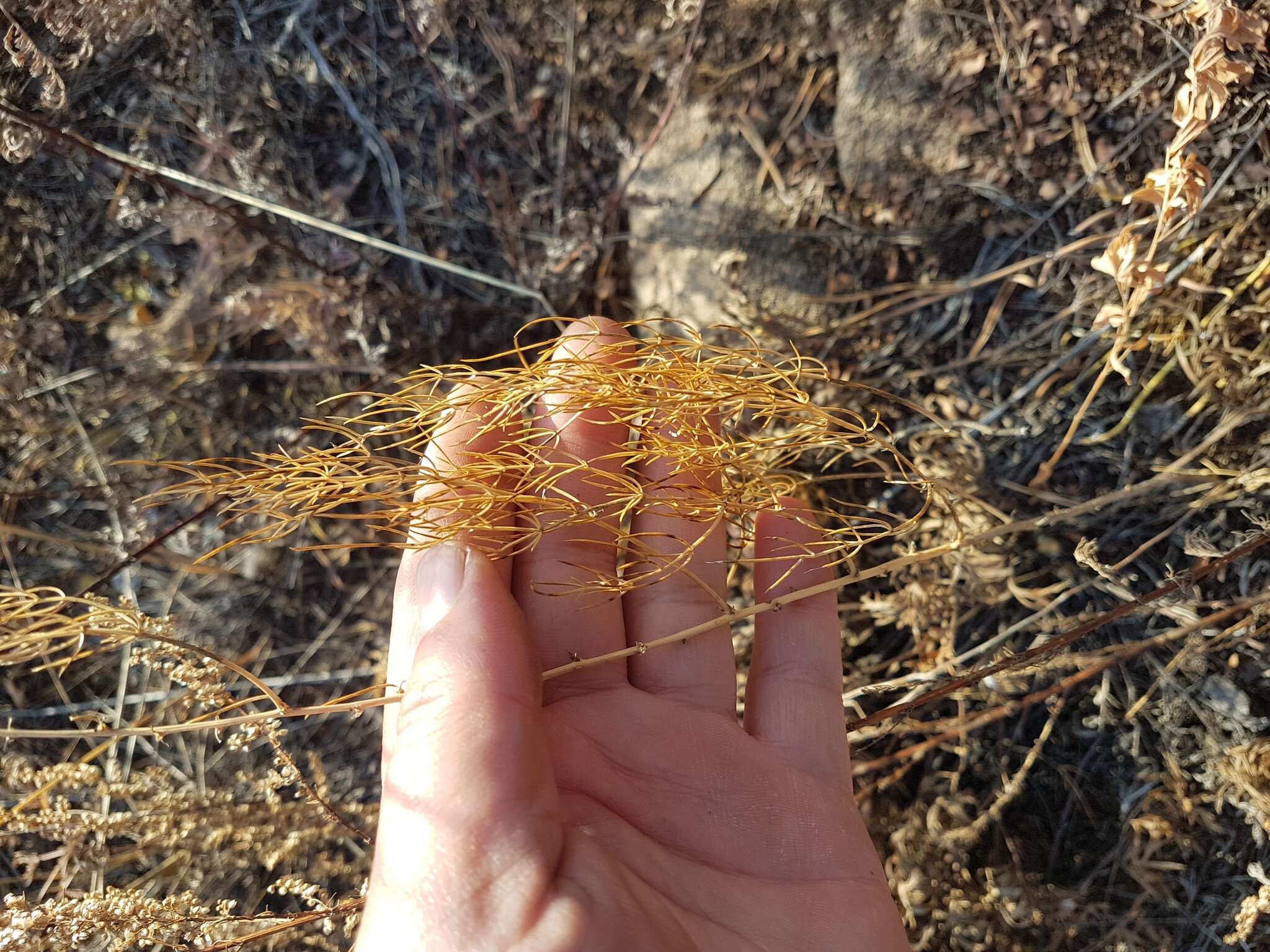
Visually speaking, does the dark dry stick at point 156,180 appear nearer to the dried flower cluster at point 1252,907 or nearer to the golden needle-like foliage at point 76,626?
the golden needle-like foliage at point 76,626

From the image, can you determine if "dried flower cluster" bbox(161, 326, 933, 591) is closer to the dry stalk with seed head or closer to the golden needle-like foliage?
the golden needle-like foliage

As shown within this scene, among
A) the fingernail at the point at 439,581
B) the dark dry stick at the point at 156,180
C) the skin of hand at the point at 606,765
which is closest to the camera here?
the skin of hand at the point at 606,765

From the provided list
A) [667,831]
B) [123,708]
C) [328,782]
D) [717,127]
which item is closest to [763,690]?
[667,831]

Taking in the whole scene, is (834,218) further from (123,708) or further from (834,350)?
(123,708)

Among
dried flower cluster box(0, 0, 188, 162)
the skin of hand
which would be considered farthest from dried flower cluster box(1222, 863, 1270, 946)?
dried flower cluster box(0, 0, 188, 162)

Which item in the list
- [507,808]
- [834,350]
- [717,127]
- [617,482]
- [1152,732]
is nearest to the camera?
[507,808]

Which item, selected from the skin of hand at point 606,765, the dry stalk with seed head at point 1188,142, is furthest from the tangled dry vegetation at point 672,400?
the skin of hand at point 606,765

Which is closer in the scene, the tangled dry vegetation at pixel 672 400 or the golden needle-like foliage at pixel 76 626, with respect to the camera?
the golden needle-like foliage at pixel 76 626
